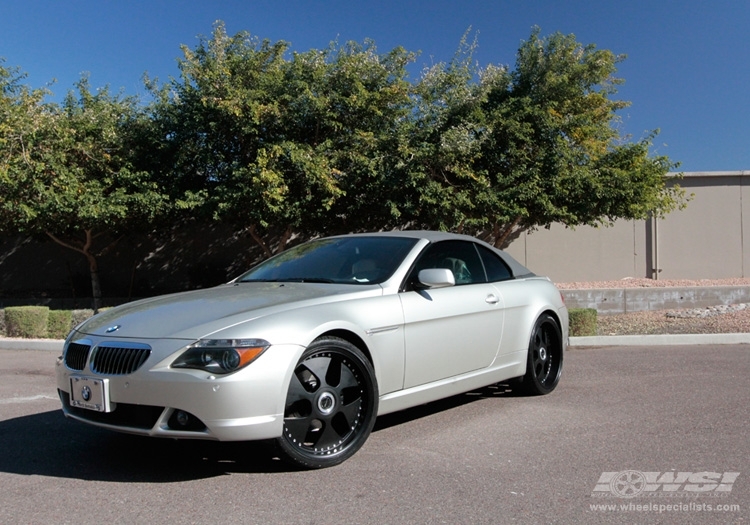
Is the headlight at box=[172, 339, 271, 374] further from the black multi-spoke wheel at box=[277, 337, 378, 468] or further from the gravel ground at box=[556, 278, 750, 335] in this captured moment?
the gravel ground at box=[556, 278, 750, 335]

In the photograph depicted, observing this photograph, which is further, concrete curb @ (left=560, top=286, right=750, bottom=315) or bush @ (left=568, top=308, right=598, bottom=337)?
concrete curb @ (left=560, top=286, right=750, bottom=315)

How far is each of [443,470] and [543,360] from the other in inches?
103

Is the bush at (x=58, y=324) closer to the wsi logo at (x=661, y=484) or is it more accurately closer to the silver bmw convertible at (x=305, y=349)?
the silver bmw convertible at (x=305, y=349)

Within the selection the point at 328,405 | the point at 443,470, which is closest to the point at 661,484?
the point at 443,470

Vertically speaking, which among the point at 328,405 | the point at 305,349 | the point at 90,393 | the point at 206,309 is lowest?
the point at 328,405

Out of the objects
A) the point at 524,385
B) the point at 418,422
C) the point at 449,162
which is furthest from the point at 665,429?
the point at 449,162

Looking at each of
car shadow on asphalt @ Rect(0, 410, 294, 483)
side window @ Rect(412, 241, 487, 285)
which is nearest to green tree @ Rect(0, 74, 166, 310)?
car shadow on asphalt @ Rect(0, 410, 294, 483)

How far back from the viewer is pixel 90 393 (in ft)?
14.1

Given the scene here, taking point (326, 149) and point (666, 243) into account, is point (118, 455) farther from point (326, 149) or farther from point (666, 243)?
point (666, 243)

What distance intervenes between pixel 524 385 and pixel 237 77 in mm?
10315

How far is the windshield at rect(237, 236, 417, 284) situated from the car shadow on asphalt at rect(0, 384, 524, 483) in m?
1.20

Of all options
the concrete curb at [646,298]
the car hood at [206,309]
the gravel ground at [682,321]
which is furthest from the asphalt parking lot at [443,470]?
the concrete curb at [646,298]

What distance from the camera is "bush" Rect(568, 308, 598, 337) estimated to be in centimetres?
1138

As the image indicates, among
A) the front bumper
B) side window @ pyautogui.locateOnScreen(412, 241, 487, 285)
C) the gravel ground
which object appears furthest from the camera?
the gravel ground
